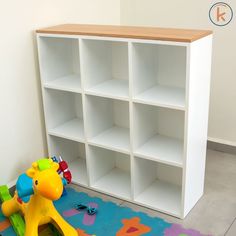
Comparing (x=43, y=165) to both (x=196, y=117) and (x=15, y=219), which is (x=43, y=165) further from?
(x=196, y=117)

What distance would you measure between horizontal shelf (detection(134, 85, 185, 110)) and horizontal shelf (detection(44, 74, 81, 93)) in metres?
0.38

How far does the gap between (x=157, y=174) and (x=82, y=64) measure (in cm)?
78

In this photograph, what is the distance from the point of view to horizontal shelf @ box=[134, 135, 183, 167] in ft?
6.39

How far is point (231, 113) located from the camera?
263 centimetres

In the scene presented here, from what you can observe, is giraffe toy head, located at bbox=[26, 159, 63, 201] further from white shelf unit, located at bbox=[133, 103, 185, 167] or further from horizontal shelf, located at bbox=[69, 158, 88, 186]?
horizontal shelf, located at bbox=[69, 158, 88, 186]

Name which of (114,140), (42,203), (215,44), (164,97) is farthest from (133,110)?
(215,44)

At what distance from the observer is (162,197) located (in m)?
2.14

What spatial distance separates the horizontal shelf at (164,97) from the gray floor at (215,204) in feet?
1.93

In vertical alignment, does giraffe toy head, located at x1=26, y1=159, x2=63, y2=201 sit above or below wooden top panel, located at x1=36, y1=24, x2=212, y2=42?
below

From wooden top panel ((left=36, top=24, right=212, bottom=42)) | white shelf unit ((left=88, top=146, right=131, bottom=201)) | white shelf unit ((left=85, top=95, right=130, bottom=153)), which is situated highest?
wooden top panel ((left=36, top=24, right=212, bottom=42))

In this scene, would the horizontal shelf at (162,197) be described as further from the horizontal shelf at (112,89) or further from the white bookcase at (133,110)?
the horizontal shelf at (112,89)

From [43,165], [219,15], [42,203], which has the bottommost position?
[42,203]

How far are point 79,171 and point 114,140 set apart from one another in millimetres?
399

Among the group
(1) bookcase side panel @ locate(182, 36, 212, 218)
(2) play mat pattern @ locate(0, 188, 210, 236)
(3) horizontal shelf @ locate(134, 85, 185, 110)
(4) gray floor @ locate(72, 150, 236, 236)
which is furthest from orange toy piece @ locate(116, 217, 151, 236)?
(3) horizontal shelf @ locate(134, 85, 185, 110)
